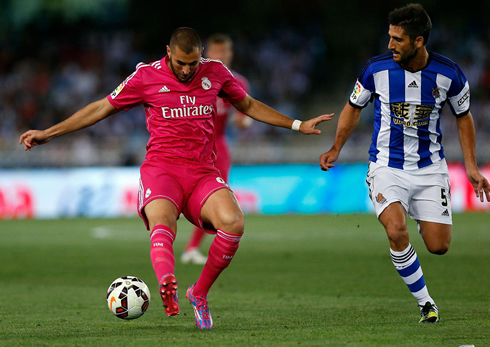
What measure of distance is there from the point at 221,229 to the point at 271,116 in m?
1.09

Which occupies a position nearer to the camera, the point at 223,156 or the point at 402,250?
the point at 402,250

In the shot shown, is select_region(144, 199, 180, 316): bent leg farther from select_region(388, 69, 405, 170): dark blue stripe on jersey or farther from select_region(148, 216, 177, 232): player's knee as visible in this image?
select_region(388, 69, 405, 170): dark blue stripe on jersey

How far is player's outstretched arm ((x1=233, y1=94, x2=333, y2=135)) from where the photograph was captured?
6.14m

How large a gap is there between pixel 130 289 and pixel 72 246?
7.59 m

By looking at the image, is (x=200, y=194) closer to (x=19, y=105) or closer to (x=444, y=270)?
(x=444, y=270)

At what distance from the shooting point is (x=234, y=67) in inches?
992

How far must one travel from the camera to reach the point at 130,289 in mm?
5562

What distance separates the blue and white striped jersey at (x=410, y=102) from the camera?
5945 millimetres

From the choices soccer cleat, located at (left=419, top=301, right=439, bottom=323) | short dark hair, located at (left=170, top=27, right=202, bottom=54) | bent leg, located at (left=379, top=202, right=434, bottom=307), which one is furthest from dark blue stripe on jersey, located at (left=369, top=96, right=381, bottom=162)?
short dark hair, located at (left=170, top=27, right=202, bottom=54)

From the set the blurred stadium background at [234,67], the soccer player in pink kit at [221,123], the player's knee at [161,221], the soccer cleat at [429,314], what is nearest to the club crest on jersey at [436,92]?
the soccer cleat at [429,314]

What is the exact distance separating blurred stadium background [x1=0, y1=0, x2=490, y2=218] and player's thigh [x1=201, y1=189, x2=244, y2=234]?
12.7 m

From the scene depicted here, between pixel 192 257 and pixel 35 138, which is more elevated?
pixel 35 138

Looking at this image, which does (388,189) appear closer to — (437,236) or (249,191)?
(437,236)

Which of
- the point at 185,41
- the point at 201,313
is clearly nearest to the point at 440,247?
the point at 201,313
